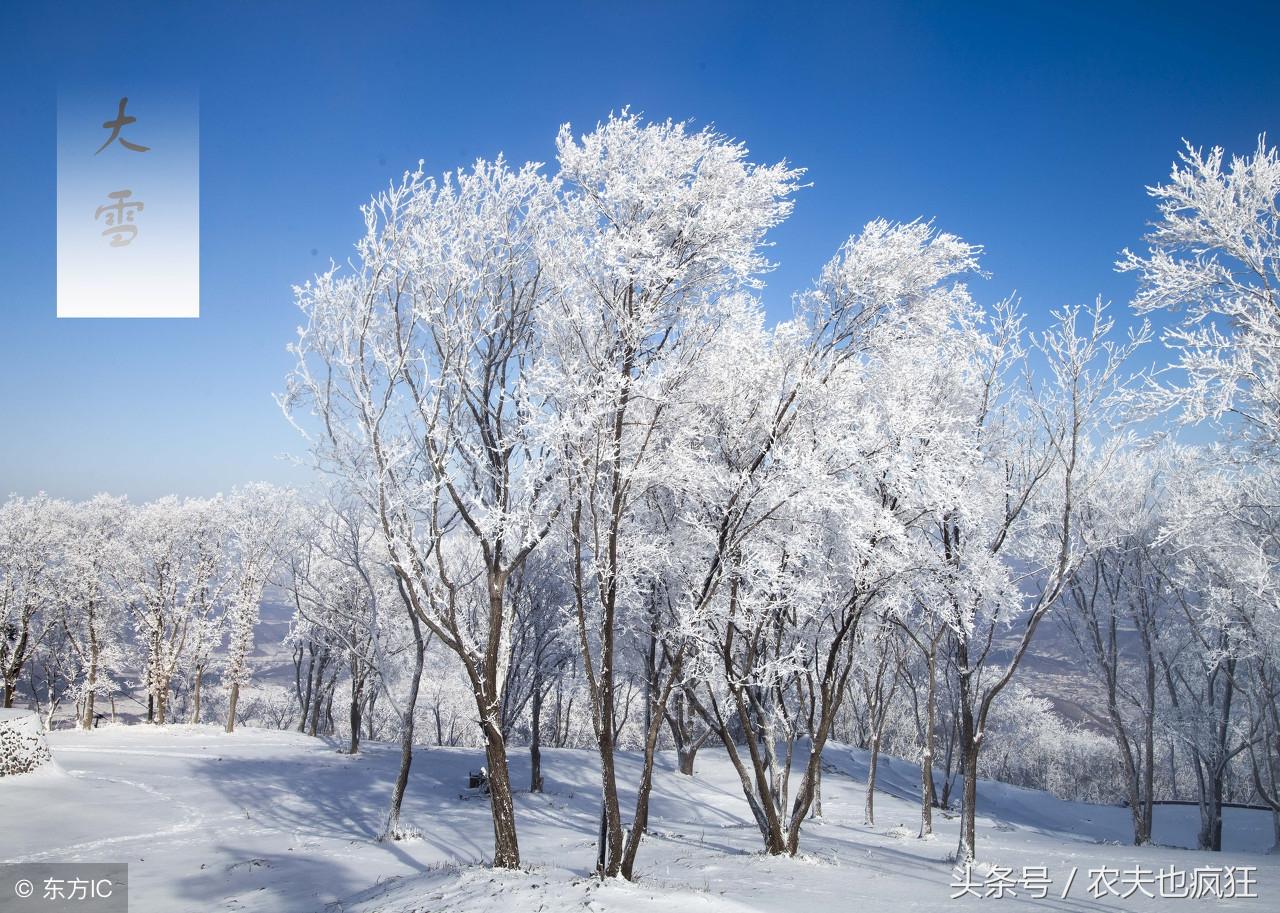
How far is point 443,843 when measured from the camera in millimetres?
13258

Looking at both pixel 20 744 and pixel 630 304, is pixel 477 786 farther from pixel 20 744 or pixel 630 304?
pixel 630 304

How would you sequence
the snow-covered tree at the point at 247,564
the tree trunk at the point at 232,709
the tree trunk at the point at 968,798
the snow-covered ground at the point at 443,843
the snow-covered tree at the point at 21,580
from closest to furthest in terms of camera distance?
the snow-covered ground at the point at 443,843
the tree trunk at the point at 968,798
the snow-covered tree at the point at 21,580
the tree trunk at the point at 232,709
the snow-covered tree at the point at 247,564

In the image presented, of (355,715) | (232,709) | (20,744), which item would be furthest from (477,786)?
(232,709)

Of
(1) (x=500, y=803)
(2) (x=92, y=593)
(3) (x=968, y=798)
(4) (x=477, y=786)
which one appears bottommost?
(4) (x=477, y=786)

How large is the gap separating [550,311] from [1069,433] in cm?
877

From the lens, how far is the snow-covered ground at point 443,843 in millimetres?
8031

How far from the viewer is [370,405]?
9.45 meters

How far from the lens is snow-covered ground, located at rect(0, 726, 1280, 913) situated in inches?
316

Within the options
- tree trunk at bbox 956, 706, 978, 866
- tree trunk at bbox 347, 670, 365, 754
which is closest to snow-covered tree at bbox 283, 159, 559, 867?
tree trunk at bbox 956, 706, 978, 866

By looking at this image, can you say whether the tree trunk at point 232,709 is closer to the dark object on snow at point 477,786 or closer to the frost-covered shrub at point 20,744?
the frost-covered shrub at point 20,744

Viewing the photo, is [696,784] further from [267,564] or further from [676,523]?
[267,564]

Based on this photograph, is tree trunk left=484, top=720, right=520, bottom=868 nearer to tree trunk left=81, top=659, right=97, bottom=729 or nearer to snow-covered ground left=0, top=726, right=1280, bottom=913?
snow-covered ground left=0, top=726, right=1280, bottom=913

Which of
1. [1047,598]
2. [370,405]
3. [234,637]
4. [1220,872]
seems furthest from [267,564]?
[1220,872]

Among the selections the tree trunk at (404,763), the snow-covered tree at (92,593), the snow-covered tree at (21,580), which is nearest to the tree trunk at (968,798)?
the tree trunk at (404,763)
